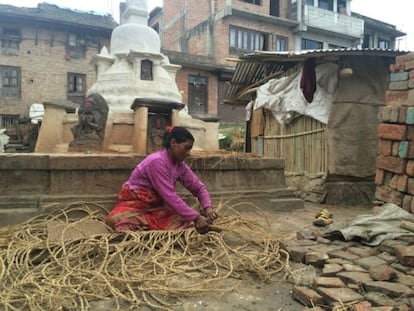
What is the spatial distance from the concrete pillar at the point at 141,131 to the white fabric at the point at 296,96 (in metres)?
3.37

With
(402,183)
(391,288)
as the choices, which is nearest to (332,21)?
(402,183)

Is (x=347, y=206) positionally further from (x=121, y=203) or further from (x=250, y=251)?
(x=121, y=203)

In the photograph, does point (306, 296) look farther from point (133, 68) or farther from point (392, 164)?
point (133, 68)

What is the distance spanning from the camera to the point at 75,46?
76.2ft

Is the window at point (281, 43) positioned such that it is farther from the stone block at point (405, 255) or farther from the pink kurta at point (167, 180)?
the stone block at point (405, 255)

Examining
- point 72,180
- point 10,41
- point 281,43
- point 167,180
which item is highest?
point 281,43

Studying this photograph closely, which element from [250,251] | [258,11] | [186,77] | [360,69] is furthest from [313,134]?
[258,11]

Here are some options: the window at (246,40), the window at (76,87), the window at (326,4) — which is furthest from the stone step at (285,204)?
the window at (326,4)

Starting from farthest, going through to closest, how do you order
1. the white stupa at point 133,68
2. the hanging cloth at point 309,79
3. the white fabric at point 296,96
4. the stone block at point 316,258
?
the white stupa at point 133,68 < the hanging cloth at point 309,79 < the white fabric at point 296,96 < the stone block at point 316,258

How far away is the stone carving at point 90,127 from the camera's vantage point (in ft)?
23.1

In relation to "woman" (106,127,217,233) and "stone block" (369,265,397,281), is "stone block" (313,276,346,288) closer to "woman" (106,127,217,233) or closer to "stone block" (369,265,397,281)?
"stone block" (369,265,397,281)

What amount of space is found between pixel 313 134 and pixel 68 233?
5938mm

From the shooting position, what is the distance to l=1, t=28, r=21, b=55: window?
70.8 feet

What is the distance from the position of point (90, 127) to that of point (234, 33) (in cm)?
1734
